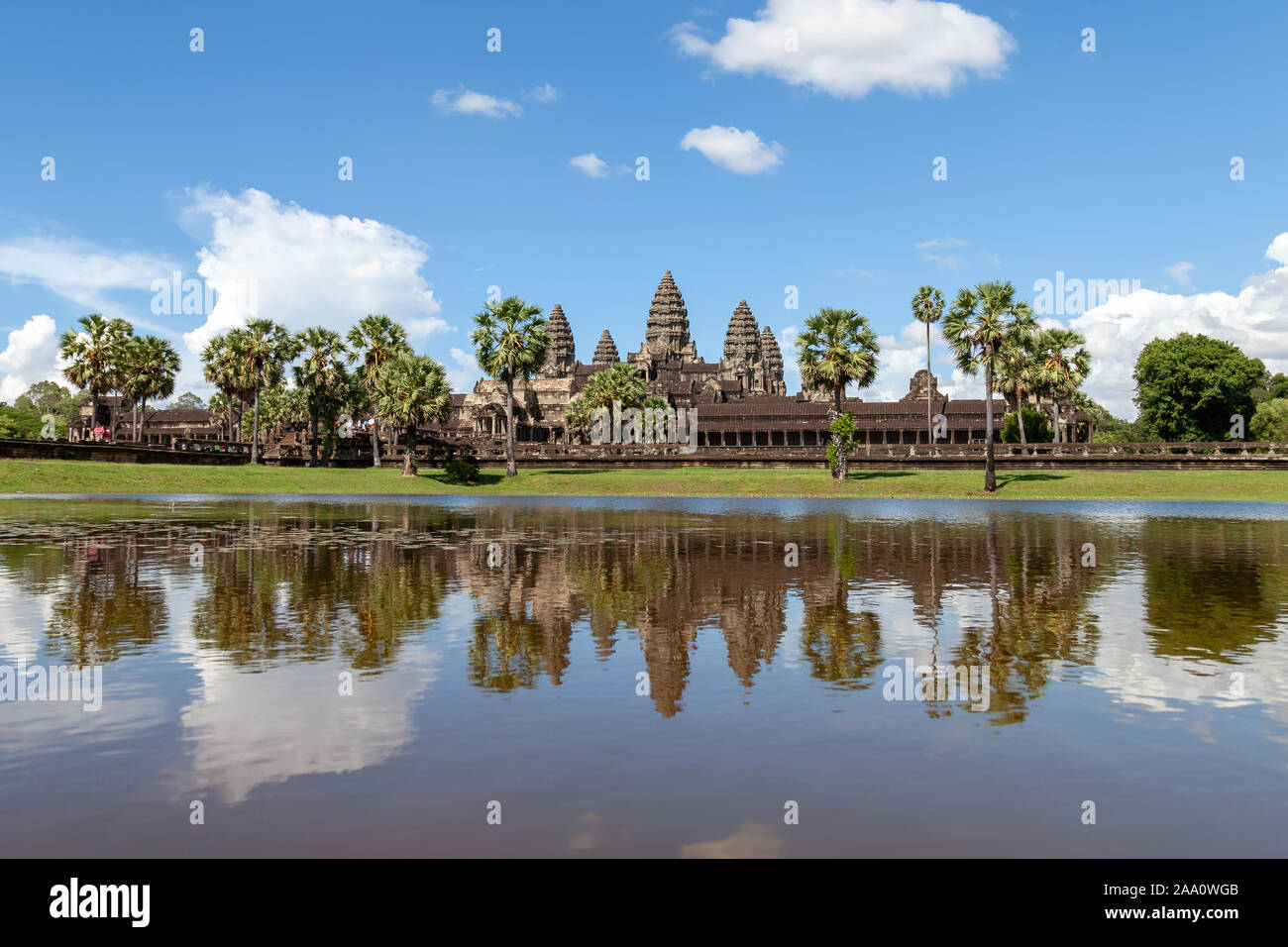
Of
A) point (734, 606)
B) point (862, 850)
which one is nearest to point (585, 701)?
point (862, 850)

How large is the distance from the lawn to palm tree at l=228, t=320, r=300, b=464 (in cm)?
1254

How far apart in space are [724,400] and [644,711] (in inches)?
6108

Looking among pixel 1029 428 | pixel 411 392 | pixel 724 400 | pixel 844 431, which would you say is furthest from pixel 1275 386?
pixel 411 392

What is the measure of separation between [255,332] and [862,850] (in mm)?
83643

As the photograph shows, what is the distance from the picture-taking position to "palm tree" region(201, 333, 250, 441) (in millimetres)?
79750

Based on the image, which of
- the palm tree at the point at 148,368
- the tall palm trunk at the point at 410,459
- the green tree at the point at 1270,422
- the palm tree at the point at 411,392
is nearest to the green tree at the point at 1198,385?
the green tree at the point at 1270,422

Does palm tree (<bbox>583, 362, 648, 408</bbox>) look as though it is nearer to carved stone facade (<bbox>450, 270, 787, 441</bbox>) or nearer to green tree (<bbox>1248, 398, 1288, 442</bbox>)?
carved stone facade (<bbox>450, 270, 787, 441</bbox>)

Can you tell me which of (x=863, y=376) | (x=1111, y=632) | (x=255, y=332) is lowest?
(x=1111, y=632)

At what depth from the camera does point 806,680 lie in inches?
395

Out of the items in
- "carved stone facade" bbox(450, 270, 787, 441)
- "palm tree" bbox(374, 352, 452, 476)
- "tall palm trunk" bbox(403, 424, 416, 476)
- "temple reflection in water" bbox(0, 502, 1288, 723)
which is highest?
"carved stone facade" bbox(450, 270, 787, 441)

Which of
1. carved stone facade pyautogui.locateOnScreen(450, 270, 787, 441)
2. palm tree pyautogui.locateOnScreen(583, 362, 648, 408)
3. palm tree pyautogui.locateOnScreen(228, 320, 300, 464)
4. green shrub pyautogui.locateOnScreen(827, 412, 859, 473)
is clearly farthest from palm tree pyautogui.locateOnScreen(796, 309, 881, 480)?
carved stone facade pyautogui.locateOnScreen(450, 270, 787, 441)

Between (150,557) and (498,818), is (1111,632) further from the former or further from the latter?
(150,557)
